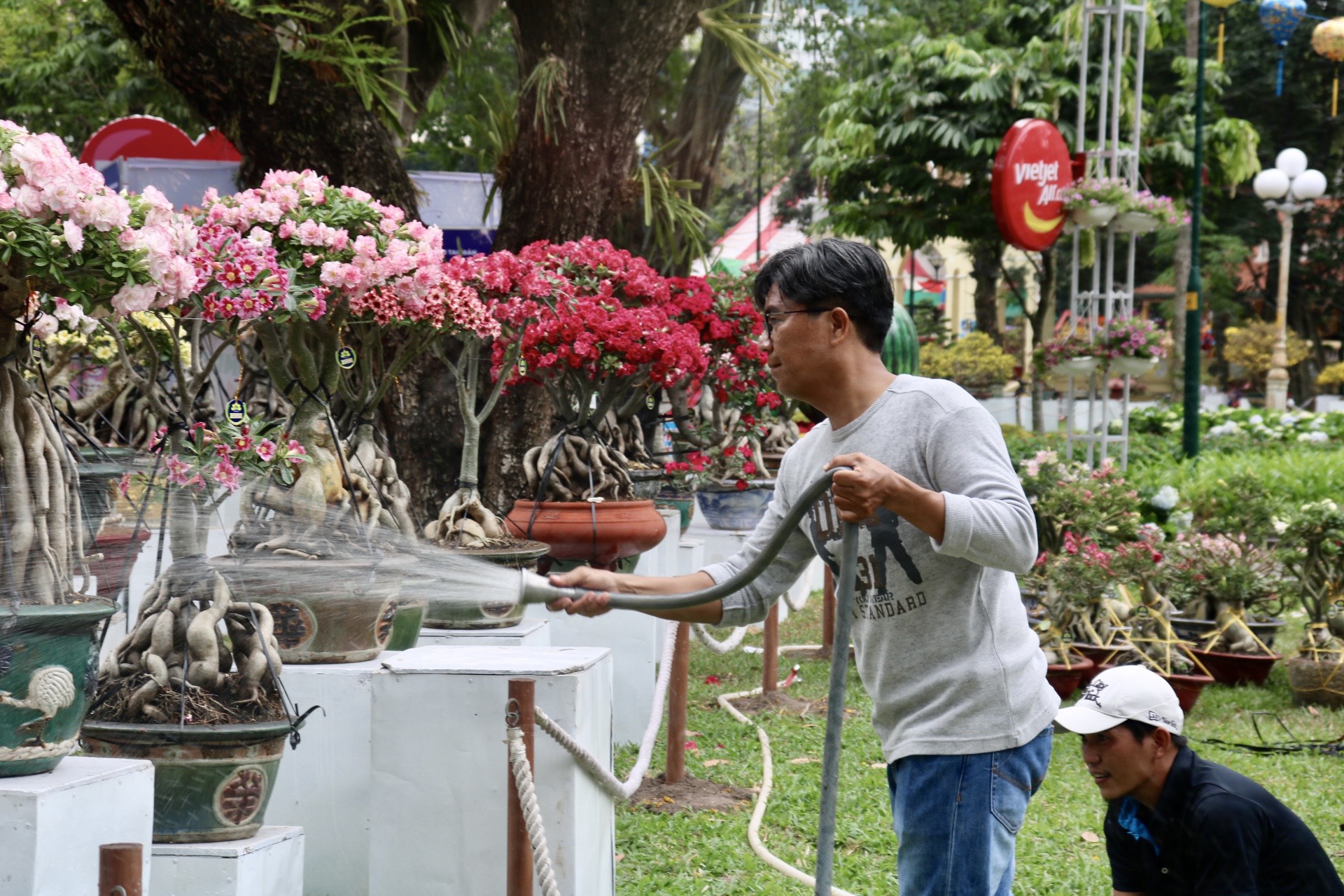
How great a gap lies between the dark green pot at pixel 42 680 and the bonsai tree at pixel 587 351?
3426 mm

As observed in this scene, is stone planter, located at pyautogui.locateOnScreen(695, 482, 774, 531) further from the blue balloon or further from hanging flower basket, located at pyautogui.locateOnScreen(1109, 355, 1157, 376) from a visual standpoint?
the blue balloon

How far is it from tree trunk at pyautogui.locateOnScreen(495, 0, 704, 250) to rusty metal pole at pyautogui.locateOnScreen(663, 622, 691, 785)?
3543 millimetres

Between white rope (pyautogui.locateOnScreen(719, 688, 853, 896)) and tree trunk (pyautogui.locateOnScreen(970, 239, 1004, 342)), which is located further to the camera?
tree trunk (pyautogui.locateOnScreen(970, 239, 1004, 342))

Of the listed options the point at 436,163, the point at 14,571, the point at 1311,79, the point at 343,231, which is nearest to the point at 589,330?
the point at 343,231

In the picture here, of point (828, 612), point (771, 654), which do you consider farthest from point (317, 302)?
point (828, 612)

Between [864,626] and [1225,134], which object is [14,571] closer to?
[864,626]

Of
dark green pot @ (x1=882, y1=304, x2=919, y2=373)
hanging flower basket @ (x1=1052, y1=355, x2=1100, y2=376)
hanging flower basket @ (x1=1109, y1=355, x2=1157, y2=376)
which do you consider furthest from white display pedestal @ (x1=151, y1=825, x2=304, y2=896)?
hanging flower basket @ (x1=1052, y1=355, x2=1100, y2=376)

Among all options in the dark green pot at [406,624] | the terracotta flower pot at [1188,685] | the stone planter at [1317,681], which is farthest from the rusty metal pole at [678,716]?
the stone planter at [1317,681]

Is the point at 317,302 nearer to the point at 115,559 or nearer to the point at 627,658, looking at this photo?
the point at 115,559

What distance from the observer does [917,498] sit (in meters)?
2.24

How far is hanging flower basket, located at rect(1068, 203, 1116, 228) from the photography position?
12844mm

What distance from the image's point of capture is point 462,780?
3.81 m

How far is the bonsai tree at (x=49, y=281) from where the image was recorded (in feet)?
9.56

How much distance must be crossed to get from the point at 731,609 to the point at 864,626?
0.32 meters
